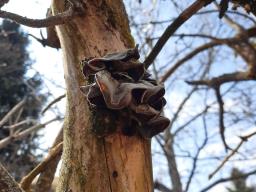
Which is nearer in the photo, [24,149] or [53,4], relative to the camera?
[53,4]

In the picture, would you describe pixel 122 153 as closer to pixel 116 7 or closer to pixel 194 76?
pixel 116 7

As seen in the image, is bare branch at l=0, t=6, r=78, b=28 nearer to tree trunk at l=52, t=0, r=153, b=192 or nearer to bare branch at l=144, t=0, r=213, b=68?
tree trunk at l=52, t=0, r=153, b=192

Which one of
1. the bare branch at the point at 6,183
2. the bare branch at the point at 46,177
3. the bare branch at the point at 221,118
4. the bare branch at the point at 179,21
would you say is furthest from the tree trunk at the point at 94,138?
the bare branch at the point at 221,118

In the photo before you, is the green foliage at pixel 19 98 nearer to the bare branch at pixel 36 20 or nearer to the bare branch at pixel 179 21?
the bare branch at pixel 179 21

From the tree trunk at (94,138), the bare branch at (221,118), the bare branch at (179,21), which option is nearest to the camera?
the tree trunk at (94,138)

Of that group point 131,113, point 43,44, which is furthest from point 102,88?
point 43,44

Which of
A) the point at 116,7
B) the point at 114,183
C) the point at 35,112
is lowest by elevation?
the point at 114,183

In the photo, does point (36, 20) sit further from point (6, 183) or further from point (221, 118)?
point (221, 118)
